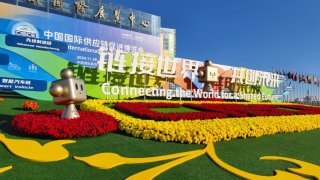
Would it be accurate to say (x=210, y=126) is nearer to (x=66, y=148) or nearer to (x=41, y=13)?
(x=66, y=148)

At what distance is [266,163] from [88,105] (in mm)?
7387

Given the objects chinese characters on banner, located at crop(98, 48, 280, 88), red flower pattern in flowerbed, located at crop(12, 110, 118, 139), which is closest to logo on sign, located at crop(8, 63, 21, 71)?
chinese characters on banner, located at crop(98, 48, 280, 88)

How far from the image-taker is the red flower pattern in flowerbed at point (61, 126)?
7.60 m

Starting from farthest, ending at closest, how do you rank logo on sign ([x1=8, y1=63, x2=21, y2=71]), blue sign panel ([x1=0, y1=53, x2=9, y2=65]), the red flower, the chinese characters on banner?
the chinese characters on banner, logo on sign ([x1=8, y1=63, x2=21, y2=71]), blue sign panel ([x1=0, y1=53, x2=9, y2=65]), the red flower

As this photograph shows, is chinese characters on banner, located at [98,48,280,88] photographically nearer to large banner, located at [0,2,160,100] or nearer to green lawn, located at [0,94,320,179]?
large banner, located at [0,2,160,100]

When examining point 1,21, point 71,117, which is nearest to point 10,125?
point 71,117

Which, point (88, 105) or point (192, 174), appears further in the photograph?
point (88, 105)

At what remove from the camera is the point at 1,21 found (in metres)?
15.7

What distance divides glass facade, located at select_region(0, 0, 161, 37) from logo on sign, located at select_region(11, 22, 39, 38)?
5.15 ft

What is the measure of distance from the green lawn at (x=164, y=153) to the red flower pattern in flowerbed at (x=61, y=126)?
18 centimetres

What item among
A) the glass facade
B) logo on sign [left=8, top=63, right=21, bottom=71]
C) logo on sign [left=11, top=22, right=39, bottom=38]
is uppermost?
the glass facade

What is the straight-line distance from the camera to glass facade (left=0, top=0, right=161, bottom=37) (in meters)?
18.5

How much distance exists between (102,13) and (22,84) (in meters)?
8.00

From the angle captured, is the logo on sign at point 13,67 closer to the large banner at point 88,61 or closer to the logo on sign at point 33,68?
the large banner at point 88,61
